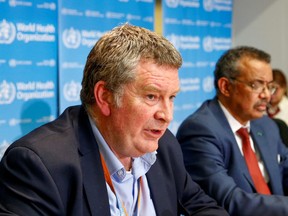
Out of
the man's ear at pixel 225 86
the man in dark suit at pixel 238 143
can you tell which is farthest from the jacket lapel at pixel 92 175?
the man's ear at pixel 225 86

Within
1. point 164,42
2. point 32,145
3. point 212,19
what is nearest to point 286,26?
point 212,19

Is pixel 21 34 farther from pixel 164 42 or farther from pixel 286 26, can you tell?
pixel 286 26

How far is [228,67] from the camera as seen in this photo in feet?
10.7

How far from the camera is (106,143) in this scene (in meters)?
1.97

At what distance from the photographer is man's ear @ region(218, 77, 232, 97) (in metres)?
3.25

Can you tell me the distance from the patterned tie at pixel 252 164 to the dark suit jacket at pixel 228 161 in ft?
0.22

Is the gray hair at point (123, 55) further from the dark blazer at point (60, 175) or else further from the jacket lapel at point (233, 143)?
the jacket lapel at point (233, 143)

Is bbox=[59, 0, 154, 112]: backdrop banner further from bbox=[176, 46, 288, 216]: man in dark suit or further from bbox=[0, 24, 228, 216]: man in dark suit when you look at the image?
bbox=[0, 24, 228, 216]: man in dark suit

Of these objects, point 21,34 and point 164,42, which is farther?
point 21,34

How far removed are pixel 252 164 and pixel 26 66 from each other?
1419mm

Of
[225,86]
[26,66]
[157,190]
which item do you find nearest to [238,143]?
[225,86]

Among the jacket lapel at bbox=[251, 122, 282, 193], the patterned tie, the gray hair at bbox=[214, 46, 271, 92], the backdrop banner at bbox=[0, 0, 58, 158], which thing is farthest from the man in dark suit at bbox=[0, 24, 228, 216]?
the gray hair at bbox=[214, 46, 271, 92]

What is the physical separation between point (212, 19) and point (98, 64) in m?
3.18

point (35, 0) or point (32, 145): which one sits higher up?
point (35, 0)
